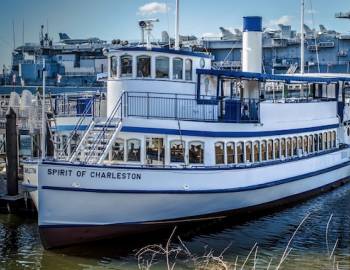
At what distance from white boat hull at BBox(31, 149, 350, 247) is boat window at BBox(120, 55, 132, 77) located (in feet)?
11.8

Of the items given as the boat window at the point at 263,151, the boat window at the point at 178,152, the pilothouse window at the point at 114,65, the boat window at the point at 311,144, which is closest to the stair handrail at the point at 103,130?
the pilothouse window at the point at 114,65

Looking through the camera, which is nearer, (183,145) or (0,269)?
(0,269)

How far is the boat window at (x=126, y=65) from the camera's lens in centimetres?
1892

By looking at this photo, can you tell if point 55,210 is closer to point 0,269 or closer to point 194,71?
point 0,269

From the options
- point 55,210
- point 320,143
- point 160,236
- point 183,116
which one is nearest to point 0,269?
point 55,210

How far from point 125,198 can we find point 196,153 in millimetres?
2987

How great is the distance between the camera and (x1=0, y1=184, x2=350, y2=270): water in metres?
15.9

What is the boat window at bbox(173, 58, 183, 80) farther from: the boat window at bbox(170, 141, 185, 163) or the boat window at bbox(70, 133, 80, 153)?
the boat window at bbox(70, 133, 80, 153)

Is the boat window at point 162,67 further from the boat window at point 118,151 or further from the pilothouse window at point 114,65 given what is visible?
the boat window at point 118,151

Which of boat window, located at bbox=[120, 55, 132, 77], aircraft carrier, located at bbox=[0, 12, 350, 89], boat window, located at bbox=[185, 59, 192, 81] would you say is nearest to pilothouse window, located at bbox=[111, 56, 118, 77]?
boat window, located at bbox=[120, 55, 132, 77]

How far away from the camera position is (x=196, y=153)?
18.5 meters

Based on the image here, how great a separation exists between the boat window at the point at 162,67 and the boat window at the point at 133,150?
2323 mm

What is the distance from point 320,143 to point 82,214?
12.5 metres

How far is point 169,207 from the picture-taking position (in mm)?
17500
